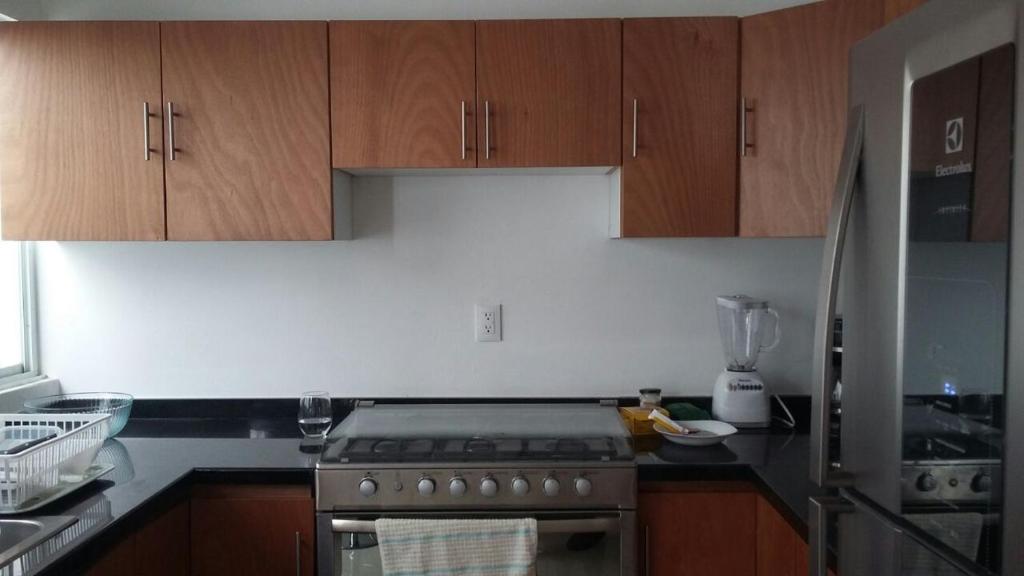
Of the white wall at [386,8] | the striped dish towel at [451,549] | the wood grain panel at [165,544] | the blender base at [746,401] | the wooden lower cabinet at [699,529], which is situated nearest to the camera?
the wood grain panel at [165,544]

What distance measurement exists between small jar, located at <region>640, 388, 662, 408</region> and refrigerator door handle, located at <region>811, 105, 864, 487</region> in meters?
1.11

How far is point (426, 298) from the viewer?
100.0 inches

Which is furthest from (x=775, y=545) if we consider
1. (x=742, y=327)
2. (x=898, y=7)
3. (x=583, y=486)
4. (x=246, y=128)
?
(x=246, y=128)

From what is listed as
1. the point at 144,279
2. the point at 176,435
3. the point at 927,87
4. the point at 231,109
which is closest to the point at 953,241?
the point at 927,87

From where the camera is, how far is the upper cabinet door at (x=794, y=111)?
2.04 m

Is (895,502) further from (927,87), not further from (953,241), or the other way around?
(927,87)

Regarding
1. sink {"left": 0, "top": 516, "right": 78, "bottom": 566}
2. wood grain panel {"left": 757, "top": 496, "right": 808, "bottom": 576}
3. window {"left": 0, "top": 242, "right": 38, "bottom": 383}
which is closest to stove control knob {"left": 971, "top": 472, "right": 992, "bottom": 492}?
wood grain panel {"left": 757, "top": 496, "right": 808, "bottom": 576}

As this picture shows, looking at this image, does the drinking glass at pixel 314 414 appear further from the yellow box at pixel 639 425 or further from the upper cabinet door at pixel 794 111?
the upper cabinet door at pixel 794 111

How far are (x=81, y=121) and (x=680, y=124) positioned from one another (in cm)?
175

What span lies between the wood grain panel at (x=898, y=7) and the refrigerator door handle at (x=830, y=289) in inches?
15.5

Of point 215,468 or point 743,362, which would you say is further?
point 743,362

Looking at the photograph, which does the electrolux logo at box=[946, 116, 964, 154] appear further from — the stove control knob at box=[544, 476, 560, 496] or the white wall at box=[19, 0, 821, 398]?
the white wall at box=[19, 0, 821, 398]

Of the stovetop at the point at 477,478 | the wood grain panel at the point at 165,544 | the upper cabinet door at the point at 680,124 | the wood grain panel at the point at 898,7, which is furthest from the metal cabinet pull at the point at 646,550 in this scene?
the wood grain panel at the point at 898,7

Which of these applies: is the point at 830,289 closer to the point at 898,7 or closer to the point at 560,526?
the point at 898,7
